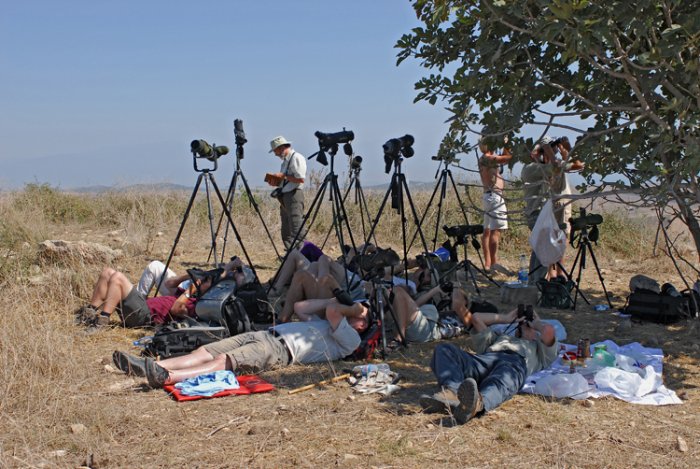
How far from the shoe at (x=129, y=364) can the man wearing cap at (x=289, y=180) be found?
156 inches

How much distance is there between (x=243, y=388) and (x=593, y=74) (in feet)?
10.7

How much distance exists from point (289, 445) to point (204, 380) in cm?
113

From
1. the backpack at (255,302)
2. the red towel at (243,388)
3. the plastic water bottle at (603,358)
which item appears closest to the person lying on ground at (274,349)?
the red towel at (243,388)

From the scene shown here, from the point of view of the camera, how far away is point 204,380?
15.0 feet

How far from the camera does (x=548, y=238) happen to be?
6027 mm

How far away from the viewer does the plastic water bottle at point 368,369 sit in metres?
4.69

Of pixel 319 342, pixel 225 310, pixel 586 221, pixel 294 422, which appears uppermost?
pixel 586 221

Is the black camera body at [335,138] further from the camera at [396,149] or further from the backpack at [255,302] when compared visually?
the backpack at [255,302]

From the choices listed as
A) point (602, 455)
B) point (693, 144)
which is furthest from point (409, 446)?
point (693, 144)

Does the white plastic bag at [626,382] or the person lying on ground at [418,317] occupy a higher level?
the person lying on ground at [418,317]

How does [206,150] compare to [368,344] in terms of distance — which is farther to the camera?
[206,150]

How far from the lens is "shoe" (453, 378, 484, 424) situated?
3.86 metres

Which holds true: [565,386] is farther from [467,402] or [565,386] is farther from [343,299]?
[343,299]

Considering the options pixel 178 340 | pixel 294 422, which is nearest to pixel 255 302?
pixel 178 340
